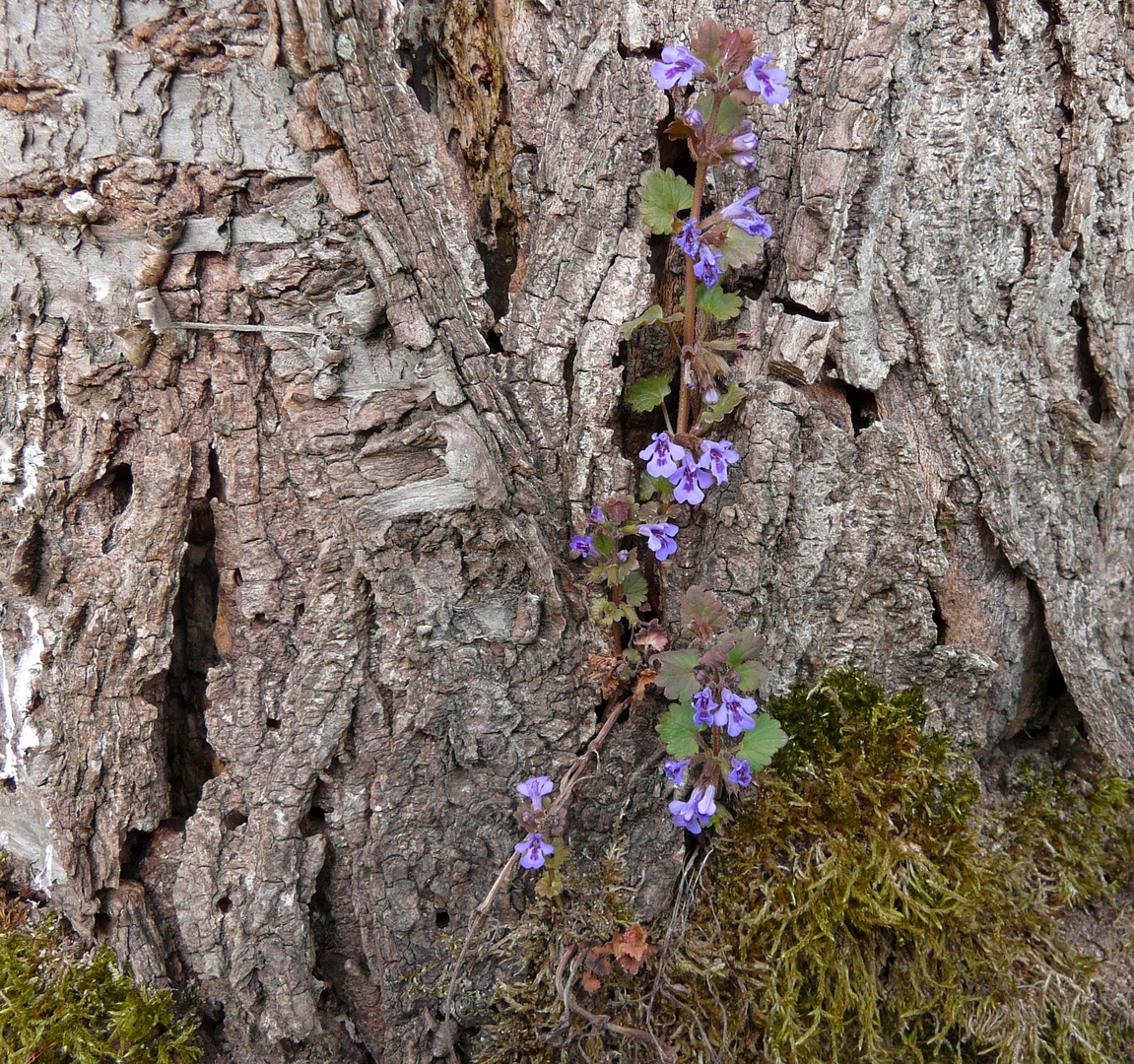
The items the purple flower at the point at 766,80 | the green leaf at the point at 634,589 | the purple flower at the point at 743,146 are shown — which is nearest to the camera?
the purple flower at the point at 766,80

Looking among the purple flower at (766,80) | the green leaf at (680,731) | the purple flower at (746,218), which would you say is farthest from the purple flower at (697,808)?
the purple flower at (766,80)

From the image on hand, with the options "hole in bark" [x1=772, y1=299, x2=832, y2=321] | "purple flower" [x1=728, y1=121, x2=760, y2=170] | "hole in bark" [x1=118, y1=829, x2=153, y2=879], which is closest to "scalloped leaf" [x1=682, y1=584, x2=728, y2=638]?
"hole in bark" [x1=772, y1=299, x2=832, y2=321]

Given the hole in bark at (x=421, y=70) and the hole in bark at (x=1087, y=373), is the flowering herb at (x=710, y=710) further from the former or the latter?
the hole in bark at (x=421, y=70)

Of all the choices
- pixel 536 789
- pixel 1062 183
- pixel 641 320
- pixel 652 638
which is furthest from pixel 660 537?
pixel 1062 183

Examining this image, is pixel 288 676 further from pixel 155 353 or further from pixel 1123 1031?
pixel 1123 1031

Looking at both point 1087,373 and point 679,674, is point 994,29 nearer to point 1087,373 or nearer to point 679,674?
point 1087,373

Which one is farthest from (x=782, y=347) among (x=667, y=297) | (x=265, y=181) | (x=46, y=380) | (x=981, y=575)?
(x=46, y=380)
